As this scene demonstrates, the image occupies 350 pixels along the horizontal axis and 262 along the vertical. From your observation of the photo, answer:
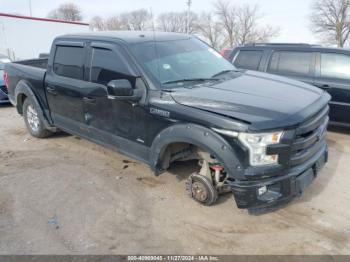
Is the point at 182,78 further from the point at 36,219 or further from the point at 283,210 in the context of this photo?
the point at 36,219

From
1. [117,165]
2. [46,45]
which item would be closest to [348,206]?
[117,165]

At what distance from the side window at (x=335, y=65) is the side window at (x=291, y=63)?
0.87 ft

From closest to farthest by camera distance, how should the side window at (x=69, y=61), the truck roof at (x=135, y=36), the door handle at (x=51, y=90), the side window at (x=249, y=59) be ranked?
the truck roof at (x=135, y=36) → the side window at (x=69, y=61) → the door handle at (x=51, y=90) → the side window at (x=249, y=59)

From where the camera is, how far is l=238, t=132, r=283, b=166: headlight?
2883mm

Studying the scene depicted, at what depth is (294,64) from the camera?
6.55 m

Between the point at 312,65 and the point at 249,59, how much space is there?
133cm

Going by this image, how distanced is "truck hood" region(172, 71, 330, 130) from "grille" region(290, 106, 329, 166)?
9 cm

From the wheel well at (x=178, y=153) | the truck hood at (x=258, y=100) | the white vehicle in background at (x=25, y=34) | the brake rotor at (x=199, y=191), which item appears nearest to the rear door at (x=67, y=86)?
the wheel well at (x=178, y=153)

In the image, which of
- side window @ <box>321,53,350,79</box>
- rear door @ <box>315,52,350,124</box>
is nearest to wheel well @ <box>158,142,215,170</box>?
rear door @ <box>315,52,350,124</box>

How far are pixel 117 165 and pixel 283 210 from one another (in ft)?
8.12

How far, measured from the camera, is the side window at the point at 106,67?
388cm

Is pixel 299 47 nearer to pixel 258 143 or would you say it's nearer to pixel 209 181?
pixel 209 181

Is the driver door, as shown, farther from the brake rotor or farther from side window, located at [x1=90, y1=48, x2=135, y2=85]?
the brake rotor

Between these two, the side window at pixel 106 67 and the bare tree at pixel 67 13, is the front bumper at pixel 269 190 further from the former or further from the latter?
the bare tree at pixel 67 13
